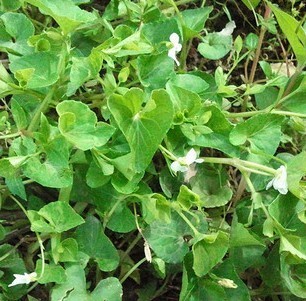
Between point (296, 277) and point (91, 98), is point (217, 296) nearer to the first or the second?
point (296, 277)

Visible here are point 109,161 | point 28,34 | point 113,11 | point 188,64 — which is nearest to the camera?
point 109,161

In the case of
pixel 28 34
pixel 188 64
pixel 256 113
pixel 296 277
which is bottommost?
pixel 296 277

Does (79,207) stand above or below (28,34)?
below

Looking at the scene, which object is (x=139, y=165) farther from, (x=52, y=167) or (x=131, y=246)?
(x=131, y=246)

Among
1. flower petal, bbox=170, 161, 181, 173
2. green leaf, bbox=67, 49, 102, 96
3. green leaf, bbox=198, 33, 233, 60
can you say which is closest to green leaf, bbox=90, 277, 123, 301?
flower petal, bbox=170, 161, 181, 173

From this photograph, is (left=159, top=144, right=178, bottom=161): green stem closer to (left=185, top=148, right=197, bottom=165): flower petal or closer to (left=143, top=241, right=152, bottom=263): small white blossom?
(left=185, top=148, right=197, bottom=165): flower petal

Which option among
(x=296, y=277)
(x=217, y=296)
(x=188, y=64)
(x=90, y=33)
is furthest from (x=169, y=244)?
(x=188, y=64)
